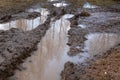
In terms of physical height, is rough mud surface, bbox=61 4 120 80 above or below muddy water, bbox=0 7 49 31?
below

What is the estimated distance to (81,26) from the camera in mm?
16953

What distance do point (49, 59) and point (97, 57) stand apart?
2.32 meters

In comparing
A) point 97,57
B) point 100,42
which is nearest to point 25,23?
point 100,42

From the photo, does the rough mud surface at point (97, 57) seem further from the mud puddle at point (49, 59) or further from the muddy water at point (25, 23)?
the muddy water at point (25, 23)

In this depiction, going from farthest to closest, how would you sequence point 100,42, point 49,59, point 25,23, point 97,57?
point 25,23
point 100,42
point 97,57
point 49,59

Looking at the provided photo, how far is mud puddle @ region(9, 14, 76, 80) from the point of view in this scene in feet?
32.5

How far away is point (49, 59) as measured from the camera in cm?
1153

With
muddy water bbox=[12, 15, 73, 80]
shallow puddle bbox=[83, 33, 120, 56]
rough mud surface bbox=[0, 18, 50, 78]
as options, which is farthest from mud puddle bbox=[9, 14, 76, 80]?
shallow puddle bbox=[83, 33, 120, 56]

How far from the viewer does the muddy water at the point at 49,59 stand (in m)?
9.92

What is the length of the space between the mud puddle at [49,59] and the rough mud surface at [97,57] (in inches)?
15.7

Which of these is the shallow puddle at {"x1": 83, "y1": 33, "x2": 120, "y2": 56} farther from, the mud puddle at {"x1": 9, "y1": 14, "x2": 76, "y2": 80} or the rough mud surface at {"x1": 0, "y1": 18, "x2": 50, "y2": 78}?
the rough mud surface at {"x1": 0, "y1": 18, "x2": 50, "y2": 78}

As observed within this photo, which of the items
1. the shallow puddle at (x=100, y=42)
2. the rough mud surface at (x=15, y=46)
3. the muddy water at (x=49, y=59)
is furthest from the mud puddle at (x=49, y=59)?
the shallow puddle at (x=100, y=42)

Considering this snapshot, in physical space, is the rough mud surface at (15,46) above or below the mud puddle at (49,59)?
above

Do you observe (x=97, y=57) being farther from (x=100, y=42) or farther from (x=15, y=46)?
(x=15, y=46)
